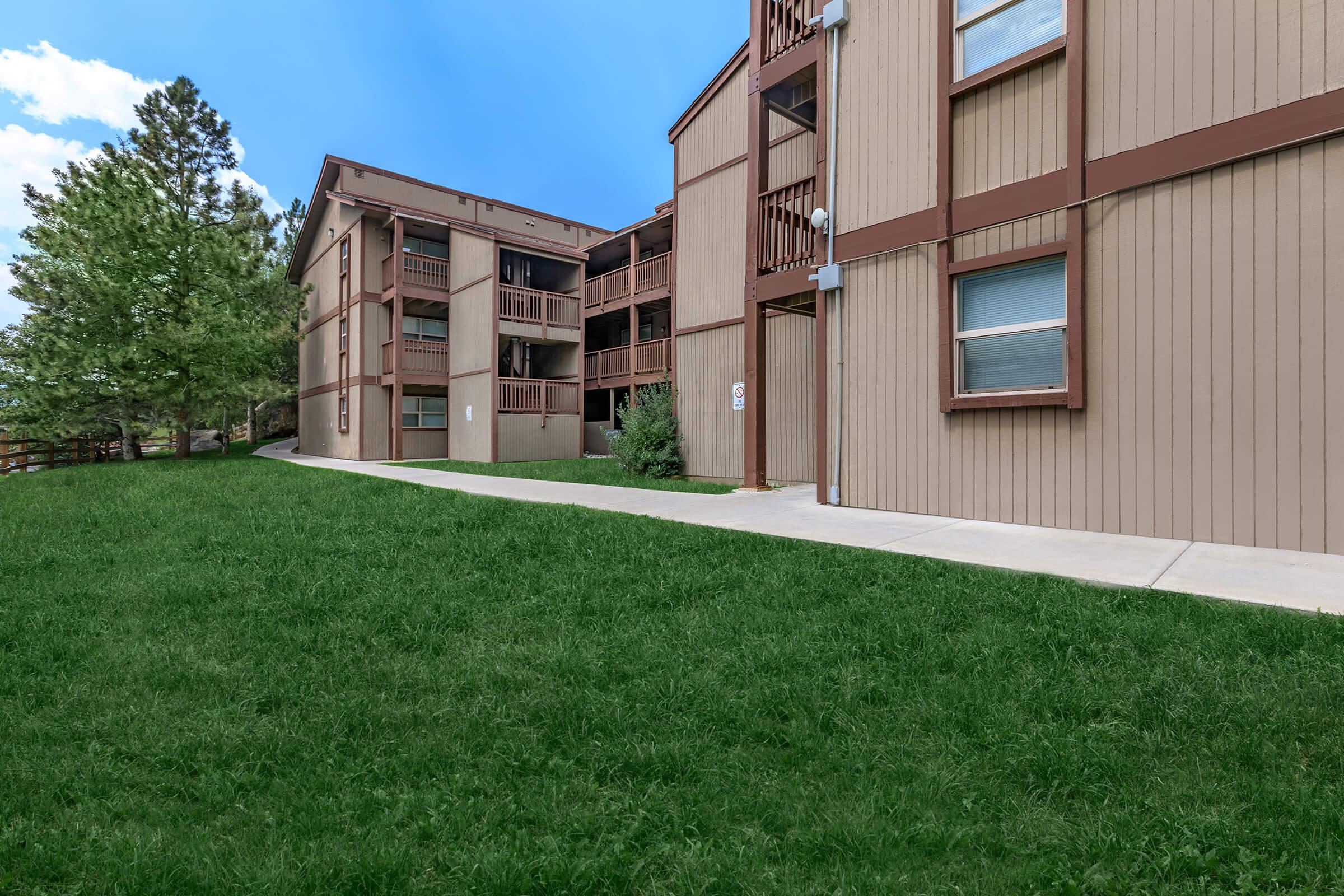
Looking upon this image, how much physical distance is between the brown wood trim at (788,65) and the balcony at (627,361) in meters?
9.92

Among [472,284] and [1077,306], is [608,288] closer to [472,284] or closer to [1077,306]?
[472,284]

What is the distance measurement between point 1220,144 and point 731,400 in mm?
7860

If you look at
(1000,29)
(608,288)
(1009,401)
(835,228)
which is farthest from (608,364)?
(1009,401)

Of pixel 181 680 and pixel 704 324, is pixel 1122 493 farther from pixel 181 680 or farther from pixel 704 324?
pixel 704 324

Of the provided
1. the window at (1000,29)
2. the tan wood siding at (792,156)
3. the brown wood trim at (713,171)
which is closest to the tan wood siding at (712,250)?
the brown wood trim at (713,171)

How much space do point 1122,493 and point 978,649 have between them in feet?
12.1

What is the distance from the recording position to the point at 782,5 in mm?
9906

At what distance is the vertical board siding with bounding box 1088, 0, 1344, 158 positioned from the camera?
508cm

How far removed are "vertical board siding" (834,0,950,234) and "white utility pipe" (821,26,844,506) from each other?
0.06 meters

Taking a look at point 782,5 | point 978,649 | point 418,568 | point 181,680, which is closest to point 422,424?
point 782,5

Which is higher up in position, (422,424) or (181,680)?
(422,424)

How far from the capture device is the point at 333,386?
25.1m

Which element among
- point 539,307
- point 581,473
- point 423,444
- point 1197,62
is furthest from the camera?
point 423,444

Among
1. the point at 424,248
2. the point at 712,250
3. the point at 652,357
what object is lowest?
the point at 652,357
